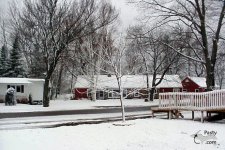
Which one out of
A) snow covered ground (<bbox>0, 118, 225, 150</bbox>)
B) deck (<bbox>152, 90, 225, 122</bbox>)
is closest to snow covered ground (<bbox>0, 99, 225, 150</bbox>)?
snow covered ground (<bbox>0, 118, 225, 150</bbox>)

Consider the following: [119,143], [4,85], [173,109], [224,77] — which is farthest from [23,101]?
[224,77]

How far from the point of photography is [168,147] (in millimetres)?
A: 12141

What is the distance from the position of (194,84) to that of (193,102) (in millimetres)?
48605

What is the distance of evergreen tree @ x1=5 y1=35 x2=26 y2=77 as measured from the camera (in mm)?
40569

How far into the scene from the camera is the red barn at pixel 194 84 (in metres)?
65.7

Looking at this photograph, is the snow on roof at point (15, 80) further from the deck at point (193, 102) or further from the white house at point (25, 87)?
the deck at point (193, 102)

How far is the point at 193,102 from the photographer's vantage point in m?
19.2

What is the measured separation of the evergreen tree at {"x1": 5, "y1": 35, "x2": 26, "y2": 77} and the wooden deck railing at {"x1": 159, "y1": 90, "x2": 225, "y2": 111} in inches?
959

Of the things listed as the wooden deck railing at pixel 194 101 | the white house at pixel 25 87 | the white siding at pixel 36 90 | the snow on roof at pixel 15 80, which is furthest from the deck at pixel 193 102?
the white siding at pixel 36 90

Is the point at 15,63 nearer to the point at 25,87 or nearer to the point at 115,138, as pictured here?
the point at 25,87

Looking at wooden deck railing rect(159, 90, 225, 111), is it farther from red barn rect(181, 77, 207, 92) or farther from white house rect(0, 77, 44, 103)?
red barn rect(181, 77, 207, 92)

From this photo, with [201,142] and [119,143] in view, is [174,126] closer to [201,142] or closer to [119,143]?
[201,142]

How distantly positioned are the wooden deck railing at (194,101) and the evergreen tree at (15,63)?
79.9 ft

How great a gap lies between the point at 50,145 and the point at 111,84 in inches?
1945
